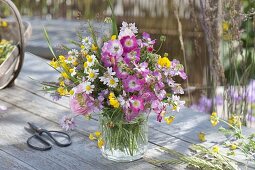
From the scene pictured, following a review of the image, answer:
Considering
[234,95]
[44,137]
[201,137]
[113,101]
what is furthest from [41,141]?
[234,95]

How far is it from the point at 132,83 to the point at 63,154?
40cm

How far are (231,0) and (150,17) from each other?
4.48ft

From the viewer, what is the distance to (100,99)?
5.20 feet

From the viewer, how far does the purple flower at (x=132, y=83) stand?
155 cm

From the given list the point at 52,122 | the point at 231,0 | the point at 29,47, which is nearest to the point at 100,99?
the point at 52,122

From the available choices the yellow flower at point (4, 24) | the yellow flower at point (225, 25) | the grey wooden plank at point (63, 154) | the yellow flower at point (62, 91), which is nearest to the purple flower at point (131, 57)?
the yellow flower at point (62, 91)

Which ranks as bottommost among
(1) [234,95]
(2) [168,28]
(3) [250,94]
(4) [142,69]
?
(3) [250,94]

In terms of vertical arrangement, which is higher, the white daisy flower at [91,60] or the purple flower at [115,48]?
the purple flower at [115,48]

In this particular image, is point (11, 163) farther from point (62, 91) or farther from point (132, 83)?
point (132, 83)

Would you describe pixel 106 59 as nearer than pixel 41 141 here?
Yes

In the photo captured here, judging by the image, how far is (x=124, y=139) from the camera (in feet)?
5.53

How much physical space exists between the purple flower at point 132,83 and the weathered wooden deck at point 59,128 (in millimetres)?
275

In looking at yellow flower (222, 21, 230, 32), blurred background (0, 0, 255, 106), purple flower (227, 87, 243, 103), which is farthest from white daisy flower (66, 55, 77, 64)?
blurred background (0, 0, 255, 106)

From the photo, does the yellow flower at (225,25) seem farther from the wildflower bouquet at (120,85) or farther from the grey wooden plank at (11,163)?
the grey wooden plank at (11,163)
